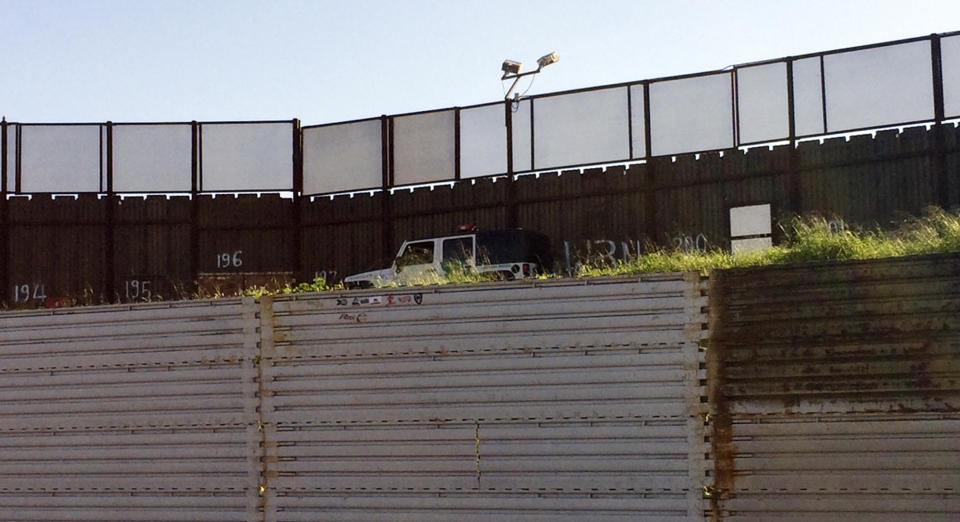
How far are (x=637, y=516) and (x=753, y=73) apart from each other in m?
13.1

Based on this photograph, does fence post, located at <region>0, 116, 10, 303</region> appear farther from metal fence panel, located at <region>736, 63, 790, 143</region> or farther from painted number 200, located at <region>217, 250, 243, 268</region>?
metal fence panel, located at <region>736, 63, 790, 143</region>

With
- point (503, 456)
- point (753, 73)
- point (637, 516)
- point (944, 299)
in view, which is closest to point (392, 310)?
point (503, 456)

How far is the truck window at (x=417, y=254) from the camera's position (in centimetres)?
1927

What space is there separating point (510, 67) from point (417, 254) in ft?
18.6

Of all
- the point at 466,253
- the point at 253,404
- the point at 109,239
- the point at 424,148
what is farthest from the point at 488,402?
the point at 109,239

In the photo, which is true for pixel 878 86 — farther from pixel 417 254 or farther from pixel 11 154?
pixel 11 154

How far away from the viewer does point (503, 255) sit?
19.0 metres

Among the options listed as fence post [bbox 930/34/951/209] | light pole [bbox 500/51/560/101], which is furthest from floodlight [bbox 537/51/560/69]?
fence post [bbox 930/34/951/209]

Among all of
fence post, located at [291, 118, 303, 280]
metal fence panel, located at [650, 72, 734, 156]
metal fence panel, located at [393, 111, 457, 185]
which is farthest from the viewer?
fence post, located at [291, 118, 303, 280]

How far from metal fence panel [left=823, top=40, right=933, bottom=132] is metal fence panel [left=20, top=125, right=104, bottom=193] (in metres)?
15.9

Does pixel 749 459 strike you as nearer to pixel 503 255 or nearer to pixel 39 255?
pixel 503 255

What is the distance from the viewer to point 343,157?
2453 cm

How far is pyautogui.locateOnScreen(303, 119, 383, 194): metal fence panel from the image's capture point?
2411 cm

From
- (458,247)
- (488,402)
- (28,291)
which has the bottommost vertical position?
(488,402)
